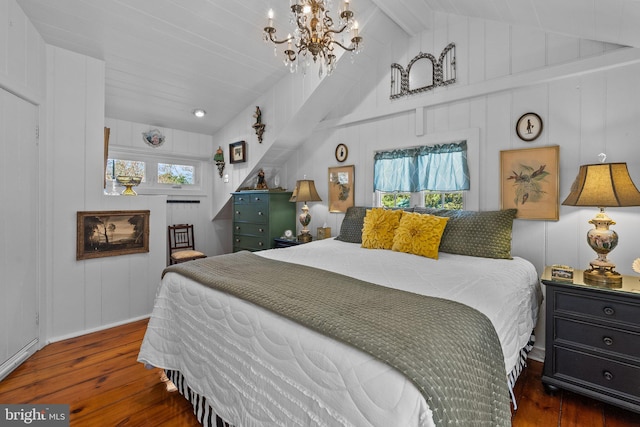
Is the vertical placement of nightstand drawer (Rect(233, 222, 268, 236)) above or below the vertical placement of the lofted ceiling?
below

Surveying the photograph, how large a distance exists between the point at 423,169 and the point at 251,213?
222cm

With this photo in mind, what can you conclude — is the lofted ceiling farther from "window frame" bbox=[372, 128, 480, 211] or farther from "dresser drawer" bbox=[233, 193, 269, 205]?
"dresser drawer" bbox=[233, 193, 269, 205]

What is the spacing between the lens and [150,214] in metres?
3.16

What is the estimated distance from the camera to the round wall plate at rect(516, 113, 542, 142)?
92.7 inches

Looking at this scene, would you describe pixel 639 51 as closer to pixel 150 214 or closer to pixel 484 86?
pixel 484 86

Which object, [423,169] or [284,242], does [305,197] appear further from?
[423,169]

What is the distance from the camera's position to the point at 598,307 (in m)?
1.72

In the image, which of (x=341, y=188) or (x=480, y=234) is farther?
(x=341, y=188)

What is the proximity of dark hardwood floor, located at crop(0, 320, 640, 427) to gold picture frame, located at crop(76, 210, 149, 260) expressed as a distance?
851mm

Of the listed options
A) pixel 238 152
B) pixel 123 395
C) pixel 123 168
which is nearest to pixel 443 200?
pixel 238 152

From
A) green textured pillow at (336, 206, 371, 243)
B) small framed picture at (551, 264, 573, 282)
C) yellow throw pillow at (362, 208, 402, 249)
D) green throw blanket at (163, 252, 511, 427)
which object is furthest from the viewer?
green textured pillow at (336, 206, 371, 243)

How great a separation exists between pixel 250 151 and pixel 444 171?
238 cm

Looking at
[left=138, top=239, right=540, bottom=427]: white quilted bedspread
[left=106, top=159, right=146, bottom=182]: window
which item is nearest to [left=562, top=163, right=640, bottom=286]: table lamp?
[left=138, top=239, right=540, bottom=427]: white quilted bedspread

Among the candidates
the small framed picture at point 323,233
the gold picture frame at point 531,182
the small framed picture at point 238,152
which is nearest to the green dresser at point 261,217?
the small framed picture at point 238,152
